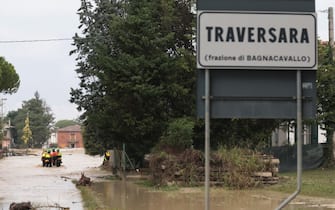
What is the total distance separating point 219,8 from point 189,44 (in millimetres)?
22135

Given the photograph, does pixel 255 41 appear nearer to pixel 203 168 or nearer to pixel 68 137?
pixel 203 168

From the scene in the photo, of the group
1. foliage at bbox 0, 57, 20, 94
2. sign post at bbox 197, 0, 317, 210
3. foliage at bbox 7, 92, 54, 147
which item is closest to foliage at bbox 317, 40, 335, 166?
sign post at bbox 197, 0, 317, 210

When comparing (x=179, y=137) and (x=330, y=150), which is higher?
(x=179, y=137)

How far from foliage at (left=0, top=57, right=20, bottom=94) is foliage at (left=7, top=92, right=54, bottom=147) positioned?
8257 centimetres

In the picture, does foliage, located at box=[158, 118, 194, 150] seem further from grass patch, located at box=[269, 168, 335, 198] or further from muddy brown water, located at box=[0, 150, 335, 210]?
grass patch, located at box=[269, 168, 335, 198]

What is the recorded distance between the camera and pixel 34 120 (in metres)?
129

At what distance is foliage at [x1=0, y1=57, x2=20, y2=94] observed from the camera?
4299cm

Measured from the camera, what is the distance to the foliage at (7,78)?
141 ft

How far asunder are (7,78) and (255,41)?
136 feet

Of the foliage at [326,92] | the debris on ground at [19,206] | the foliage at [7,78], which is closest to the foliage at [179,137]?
the foliage at [326,92]

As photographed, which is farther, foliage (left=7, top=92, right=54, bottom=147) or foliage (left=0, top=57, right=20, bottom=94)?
foliage (left=7, top=92, right=54, bottom=147)

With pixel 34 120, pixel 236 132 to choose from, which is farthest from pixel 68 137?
pixel 236 132

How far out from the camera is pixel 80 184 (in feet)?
72.8

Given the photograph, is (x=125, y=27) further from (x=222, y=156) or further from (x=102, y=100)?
(x=222, y=156)
